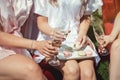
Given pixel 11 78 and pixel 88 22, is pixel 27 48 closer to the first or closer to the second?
pixel 11 78

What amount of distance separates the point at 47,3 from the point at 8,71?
33.7 inches

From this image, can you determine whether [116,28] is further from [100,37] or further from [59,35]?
[59,35]

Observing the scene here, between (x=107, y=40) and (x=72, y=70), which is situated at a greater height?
(x=107, y=40)

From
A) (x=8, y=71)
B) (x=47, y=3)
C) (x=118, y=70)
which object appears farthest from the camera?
(x=47, y=3)

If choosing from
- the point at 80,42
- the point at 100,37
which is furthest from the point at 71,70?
the point at 100,37

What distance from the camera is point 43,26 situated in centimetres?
421

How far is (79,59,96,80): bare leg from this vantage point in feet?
13.2

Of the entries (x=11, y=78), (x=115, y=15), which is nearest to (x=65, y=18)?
(x=115, y=15)

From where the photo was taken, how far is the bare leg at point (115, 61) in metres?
3.98

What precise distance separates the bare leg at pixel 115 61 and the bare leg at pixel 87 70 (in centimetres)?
17

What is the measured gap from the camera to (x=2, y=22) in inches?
156

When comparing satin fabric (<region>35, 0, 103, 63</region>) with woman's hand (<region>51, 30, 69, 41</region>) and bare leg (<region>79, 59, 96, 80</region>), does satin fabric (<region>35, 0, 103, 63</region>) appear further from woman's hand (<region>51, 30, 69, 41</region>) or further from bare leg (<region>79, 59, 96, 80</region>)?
woman's hand (<region>51, 30, 69, 41</region>)

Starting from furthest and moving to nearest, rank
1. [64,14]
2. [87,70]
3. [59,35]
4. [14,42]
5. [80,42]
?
1. [64,14]
2. [80,42]
3. [87,70]
4. [14,42]
5. [59,35]

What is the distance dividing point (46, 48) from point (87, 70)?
46cm
